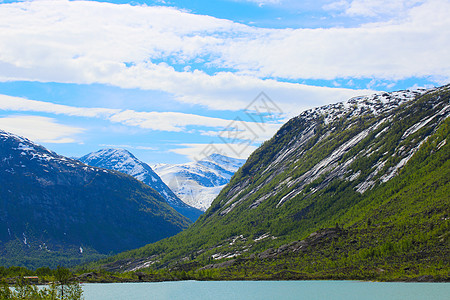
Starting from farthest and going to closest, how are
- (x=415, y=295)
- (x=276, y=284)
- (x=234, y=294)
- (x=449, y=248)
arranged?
(x=276, y=284), (x=449, y=248), (x=234, y=294), (x=415, y=295)

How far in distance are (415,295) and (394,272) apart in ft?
146

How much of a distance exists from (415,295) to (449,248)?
175 ft

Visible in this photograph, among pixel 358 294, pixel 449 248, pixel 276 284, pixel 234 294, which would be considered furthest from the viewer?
pixel 276 284

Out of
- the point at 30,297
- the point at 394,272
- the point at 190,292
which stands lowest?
the point at 394,272

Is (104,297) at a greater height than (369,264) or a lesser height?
greater

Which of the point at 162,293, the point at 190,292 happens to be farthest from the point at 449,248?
the point at 162,293

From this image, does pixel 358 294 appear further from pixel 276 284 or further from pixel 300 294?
pixel 276 284

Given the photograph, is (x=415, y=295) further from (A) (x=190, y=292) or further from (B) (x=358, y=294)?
(A) (x=190, y=292)

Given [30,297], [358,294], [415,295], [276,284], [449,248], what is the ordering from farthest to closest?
[276,284] < [449,248] < [358,294] < [415,295] < [30,297]

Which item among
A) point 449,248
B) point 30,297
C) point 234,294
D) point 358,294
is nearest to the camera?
point 30,297

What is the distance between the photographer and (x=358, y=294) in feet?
493

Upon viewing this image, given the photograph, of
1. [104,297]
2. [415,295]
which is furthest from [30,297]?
[415,295]

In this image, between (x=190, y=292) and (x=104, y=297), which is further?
(x=190, y=292)

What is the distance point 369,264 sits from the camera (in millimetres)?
198625
